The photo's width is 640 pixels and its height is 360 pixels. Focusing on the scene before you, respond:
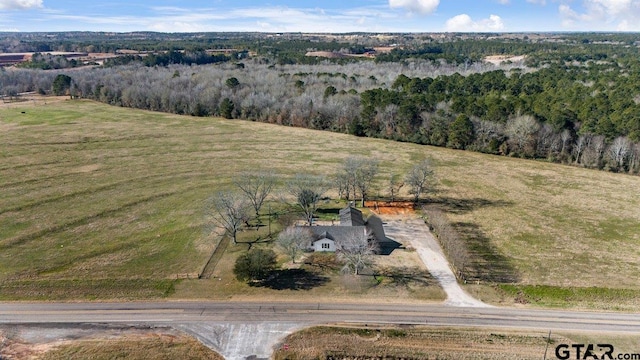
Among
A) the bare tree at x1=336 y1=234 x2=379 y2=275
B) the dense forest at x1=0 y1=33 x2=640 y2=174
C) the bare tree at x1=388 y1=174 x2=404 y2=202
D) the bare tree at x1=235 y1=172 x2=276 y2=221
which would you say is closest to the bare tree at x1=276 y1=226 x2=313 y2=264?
the bare tree at x1=336 y1=234 x2=379 y2=275

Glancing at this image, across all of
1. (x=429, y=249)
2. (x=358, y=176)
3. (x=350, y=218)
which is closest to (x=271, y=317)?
(x=350, y=218)

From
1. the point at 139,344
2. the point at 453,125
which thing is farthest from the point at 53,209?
the point at 453,125

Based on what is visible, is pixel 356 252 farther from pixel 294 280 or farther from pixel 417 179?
pixel 417 179

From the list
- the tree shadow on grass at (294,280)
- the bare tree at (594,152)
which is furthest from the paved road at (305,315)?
the bare tree at (594,152)

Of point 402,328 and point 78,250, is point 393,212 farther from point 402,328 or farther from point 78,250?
point 78,250

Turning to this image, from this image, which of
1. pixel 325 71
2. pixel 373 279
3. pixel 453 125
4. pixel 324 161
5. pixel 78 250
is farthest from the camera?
pixel 325 71

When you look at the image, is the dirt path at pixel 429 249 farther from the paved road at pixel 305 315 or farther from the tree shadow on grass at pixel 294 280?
the tree shadow on grass at pixel 294 280
